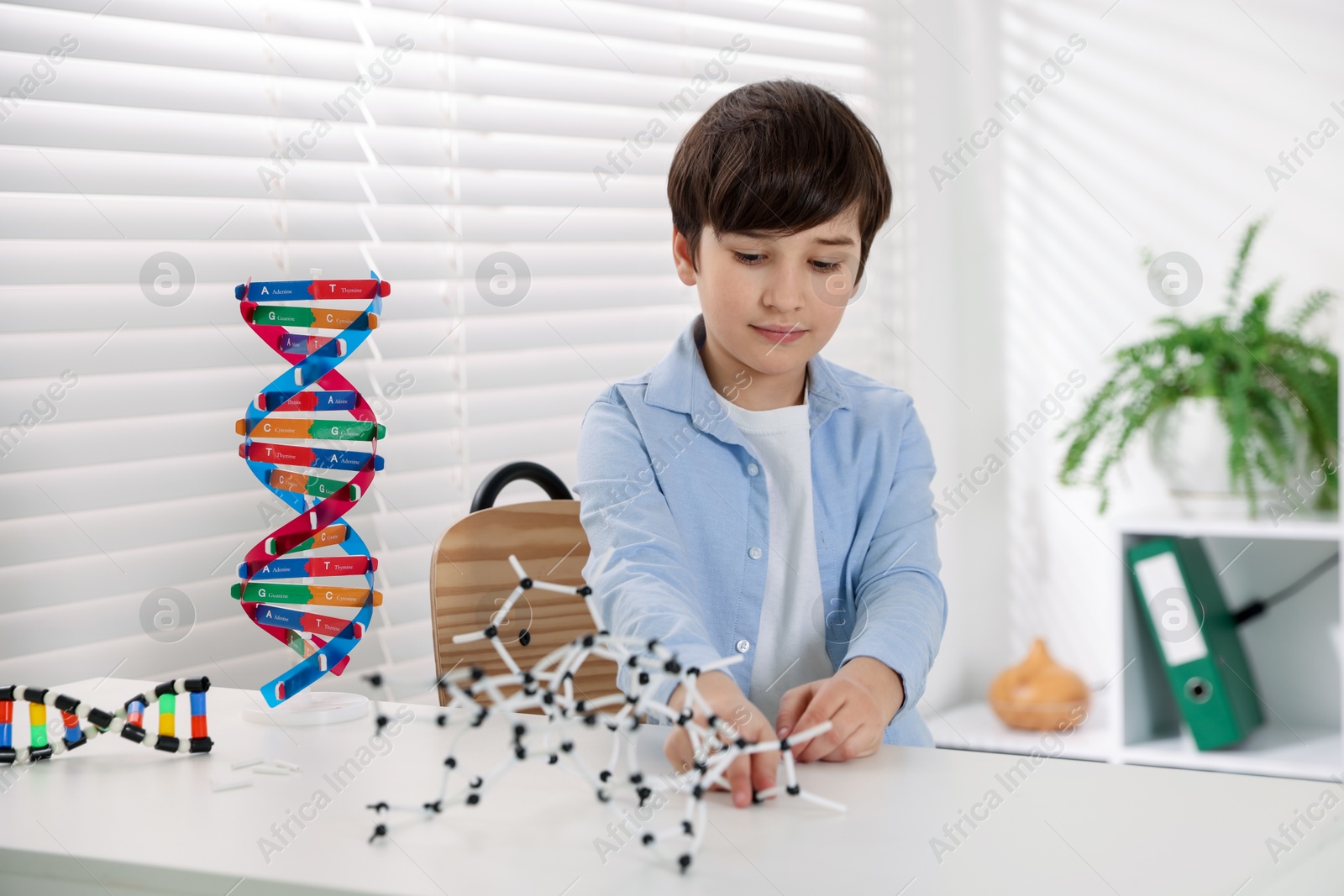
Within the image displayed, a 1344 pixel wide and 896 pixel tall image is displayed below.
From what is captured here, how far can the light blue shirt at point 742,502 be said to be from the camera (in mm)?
997

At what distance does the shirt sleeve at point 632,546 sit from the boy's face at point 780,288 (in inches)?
5.5

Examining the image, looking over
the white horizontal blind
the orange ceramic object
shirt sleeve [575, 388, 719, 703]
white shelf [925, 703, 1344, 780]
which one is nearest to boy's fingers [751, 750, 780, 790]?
shirt sleeve [575, 388, 719, 703]

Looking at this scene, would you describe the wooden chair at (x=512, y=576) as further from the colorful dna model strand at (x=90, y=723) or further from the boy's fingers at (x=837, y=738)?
the boy's fingers at (x=837, y=738)

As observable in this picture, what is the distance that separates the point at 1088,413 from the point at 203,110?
158 centimetres

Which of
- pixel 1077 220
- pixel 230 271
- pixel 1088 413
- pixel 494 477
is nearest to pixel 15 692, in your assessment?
pixel 494 477

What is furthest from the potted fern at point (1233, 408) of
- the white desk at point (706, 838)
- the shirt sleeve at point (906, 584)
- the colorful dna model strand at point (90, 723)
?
the colorful dna model strand at point (90, 723)

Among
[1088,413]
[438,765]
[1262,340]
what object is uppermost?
[1262,340]

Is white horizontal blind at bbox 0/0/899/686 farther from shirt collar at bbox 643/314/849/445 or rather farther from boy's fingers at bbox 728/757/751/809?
boy's fingers at bbox 728/757/751/809

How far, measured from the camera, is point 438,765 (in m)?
0.75

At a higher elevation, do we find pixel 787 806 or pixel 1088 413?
pixel 1088 413

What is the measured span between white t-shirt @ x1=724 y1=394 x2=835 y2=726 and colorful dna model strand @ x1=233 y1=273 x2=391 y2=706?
0.36 metres

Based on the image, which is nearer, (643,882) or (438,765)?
(643,882)

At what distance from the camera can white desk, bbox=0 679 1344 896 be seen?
56 cm

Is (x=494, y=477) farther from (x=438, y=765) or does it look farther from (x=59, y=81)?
(x=59, y=81)
